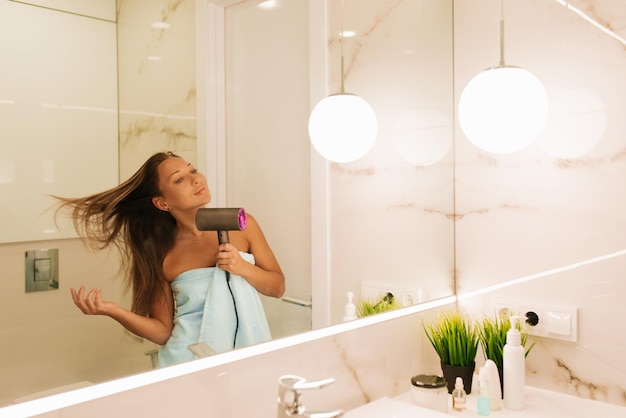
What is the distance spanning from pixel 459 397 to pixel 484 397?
2.4 inches

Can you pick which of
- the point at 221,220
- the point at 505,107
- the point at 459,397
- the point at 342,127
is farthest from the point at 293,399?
the point at 505,107

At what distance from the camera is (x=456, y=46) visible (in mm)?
1803

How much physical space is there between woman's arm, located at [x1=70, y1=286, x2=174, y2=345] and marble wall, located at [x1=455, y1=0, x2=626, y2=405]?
104cm

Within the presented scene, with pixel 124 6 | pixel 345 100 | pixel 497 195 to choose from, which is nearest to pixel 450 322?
pixel 497 195

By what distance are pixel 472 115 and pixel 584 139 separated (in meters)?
0.30

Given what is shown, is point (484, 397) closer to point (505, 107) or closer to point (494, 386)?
point (494, 386)

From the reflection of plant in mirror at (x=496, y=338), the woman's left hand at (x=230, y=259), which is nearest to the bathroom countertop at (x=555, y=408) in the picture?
the reflection of plant in mirror at (x=496, y=338)

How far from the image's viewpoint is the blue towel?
1.09m

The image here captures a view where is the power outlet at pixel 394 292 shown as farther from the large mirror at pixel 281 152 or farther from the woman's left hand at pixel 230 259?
the woman's left hand at pixel 230 259

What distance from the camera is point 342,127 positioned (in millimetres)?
1442

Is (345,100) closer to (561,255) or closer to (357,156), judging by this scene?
(357,156)

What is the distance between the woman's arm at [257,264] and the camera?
119cm

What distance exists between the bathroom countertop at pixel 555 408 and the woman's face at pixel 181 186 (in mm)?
834

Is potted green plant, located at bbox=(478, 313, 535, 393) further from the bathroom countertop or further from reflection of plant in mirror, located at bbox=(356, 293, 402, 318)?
reflection of plant in mirror, located at bbox=(356, 293, 402, 318)
